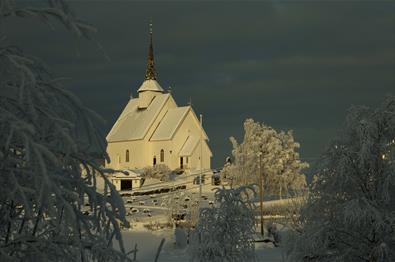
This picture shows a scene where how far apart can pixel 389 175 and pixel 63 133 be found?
42.5ft

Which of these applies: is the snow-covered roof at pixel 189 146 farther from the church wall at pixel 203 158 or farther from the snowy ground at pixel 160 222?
the snowy ground at pixel 160 222

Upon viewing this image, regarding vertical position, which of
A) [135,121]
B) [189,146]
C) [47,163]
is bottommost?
[47,163]

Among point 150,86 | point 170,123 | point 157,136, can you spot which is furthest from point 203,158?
point 150,86

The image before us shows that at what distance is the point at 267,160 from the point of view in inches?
2419

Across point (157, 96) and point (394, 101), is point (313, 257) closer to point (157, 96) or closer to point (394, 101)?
point (394, 101)

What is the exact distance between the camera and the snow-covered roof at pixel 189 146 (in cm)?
8206

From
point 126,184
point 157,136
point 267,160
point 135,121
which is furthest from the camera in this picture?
point 135,121

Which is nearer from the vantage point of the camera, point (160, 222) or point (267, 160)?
point (160, 222)

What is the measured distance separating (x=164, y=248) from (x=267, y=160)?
91.1 ft

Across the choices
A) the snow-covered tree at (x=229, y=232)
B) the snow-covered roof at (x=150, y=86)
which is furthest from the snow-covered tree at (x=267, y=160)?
the snow-covered tree at (x=229, y=232)

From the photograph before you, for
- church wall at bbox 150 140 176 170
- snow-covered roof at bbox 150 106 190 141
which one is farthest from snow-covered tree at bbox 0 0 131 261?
snow-covered roof at bbox 150 106 190 141

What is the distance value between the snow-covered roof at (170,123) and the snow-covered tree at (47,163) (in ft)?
262

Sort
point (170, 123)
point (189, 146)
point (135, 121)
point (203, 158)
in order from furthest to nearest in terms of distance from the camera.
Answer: point (135, 121), point (170, 123), point (189, 146), point (203, 158)

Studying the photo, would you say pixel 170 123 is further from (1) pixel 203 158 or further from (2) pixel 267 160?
(2) pixel 267 160
